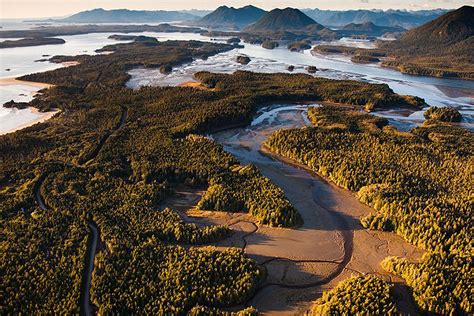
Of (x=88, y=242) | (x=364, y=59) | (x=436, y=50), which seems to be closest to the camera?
(x=88, y=242)

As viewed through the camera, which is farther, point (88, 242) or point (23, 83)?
point (23, 83)

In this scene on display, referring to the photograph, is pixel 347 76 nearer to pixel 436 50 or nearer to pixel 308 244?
pixel 436 50

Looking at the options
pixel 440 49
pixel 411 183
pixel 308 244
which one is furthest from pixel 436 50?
pixel 308 244

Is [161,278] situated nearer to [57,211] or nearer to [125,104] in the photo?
[57,211]

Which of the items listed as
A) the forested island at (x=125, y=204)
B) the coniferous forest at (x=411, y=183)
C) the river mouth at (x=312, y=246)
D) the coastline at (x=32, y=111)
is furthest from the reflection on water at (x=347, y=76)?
the river mouth at (x=312, y=246)

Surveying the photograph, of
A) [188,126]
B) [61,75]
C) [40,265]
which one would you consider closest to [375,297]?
[40,265]

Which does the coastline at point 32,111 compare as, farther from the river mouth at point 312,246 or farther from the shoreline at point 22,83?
the river mouth at point 312,246
